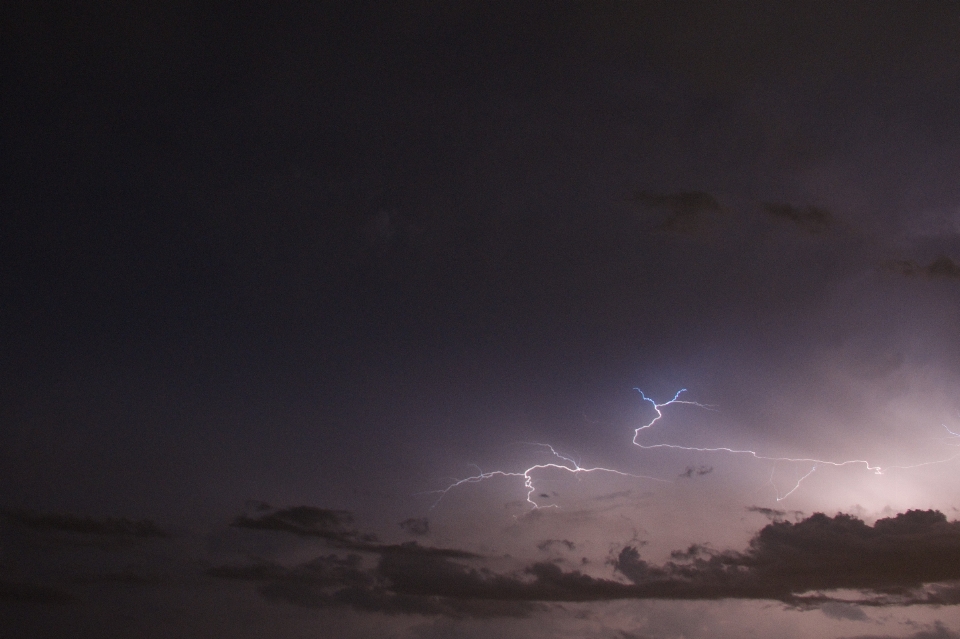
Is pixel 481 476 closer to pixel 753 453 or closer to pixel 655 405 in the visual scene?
pixel 655 405

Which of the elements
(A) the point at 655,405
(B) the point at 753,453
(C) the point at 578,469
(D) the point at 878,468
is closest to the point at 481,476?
(C) the point at 578,469

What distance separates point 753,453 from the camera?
27.5 m

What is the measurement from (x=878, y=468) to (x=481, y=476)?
759 inches

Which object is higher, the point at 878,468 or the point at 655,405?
the point at 655,405

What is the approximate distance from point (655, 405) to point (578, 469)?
5380 millimetres

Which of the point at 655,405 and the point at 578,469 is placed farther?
the point at 578,469

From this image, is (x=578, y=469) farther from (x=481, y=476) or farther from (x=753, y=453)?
(x=753, y=453)

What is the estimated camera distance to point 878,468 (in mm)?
27688

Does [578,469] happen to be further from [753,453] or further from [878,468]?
[878,468]

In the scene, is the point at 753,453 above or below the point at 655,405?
below

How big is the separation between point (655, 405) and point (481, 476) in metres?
9.88

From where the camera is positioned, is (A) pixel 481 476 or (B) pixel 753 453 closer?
(B) pixel 753 453

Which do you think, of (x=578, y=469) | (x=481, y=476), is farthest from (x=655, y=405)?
(x=481, y=476)

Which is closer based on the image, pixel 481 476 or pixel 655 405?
pixel 655 405
